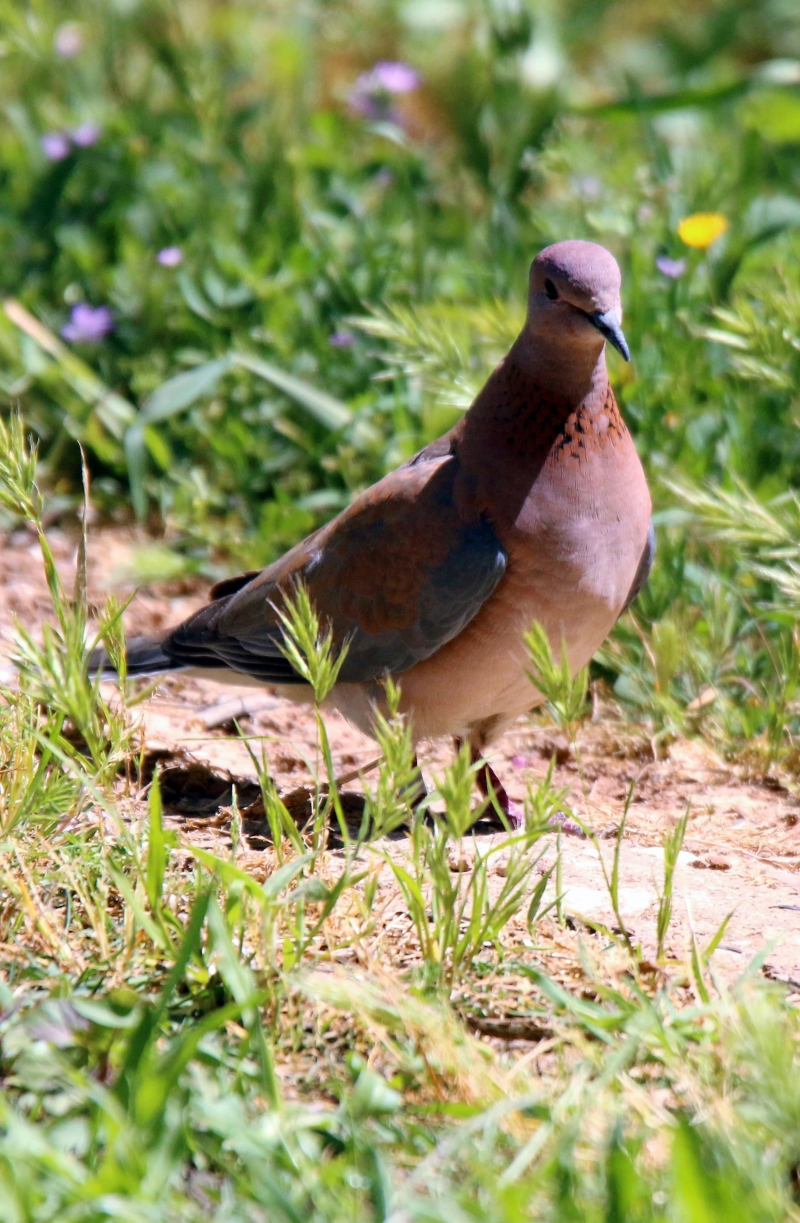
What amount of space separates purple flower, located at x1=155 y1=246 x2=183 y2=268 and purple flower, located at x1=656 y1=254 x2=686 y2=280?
5.46ft

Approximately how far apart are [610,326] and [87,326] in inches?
92.5

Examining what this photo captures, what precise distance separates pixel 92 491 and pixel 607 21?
501 cm

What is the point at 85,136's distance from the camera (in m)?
5.59

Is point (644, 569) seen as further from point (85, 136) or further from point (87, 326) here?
point (85, 136)

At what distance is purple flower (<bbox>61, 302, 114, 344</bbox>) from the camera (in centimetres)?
495

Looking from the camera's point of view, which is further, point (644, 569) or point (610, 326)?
point (644, 569)

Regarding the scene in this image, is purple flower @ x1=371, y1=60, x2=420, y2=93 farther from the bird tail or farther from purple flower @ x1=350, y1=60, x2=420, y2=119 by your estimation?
the bird tail

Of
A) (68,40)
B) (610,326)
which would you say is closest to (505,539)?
(610,326)

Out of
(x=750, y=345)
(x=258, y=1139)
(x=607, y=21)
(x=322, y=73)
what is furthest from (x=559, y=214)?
(x=258, y=1139)

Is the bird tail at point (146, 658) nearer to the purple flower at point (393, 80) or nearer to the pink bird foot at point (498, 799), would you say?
the pink bird foot at point (498, 799)

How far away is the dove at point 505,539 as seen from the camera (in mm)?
3246

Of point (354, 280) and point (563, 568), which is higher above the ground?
point (354, 280)

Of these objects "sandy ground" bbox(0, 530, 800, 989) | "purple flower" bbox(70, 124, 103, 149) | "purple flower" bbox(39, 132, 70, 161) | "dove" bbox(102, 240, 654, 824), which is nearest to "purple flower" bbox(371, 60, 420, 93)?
"purple flower" bbox(70, 124, 103, 149)

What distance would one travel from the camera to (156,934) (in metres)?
2.26
